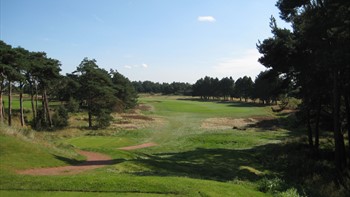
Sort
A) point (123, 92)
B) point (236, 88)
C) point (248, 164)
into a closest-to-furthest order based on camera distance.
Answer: point (248, 164)
point (123, 92)
point (236, 88)

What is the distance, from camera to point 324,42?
900 inches

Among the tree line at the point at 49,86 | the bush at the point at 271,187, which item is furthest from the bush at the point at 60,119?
the bush at the point at 271,187

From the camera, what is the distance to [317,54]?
21906 mm

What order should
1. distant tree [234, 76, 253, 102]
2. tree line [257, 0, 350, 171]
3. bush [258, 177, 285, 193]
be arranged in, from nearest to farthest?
1. bush [258, 177, 285, 193]
2. tree line [257, 0, 350, 171]
3. distant tree [234, 76, 253, 102]

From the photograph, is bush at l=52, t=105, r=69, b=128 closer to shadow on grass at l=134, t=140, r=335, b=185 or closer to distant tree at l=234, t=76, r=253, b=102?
shadow on grass at l=134, t=140, r=335, b=185

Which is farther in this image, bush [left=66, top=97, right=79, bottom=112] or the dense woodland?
bush [left=66, top=97, right=79, bottom=112]

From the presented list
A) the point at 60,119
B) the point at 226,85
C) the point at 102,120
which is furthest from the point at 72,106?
the point at 226,85

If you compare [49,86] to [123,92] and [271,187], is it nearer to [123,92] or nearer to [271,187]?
[123,92]

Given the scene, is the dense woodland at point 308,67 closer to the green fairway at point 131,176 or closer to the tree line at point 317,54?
the tree line at point 317,54

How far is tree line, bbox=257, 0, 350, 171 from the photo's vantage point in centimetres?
2019

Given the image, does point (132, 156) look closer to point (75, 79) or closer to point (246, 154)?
point (246, 154)

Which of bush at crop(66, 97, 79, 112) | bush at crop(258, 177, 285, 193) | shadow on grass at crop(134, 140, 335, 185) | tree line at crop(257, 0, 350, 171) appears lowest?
shadow on grass at crop(134, 140, 335, 185)

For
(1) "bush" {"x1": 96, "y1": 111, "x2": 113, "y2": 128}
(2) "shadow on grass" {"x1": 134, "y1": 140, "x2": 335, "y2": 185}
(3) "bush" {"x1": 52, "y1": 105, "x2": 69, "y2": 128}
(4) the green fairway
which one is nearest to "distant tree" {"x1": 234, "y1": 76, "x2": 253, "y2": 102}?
(1) "bush" {"x1": 96, "y1": 111, "x2": 113, "y2": 128}

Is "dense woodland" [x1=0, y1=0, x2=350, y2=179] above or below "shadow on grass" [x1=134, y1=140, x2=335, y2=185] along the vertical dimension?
above
